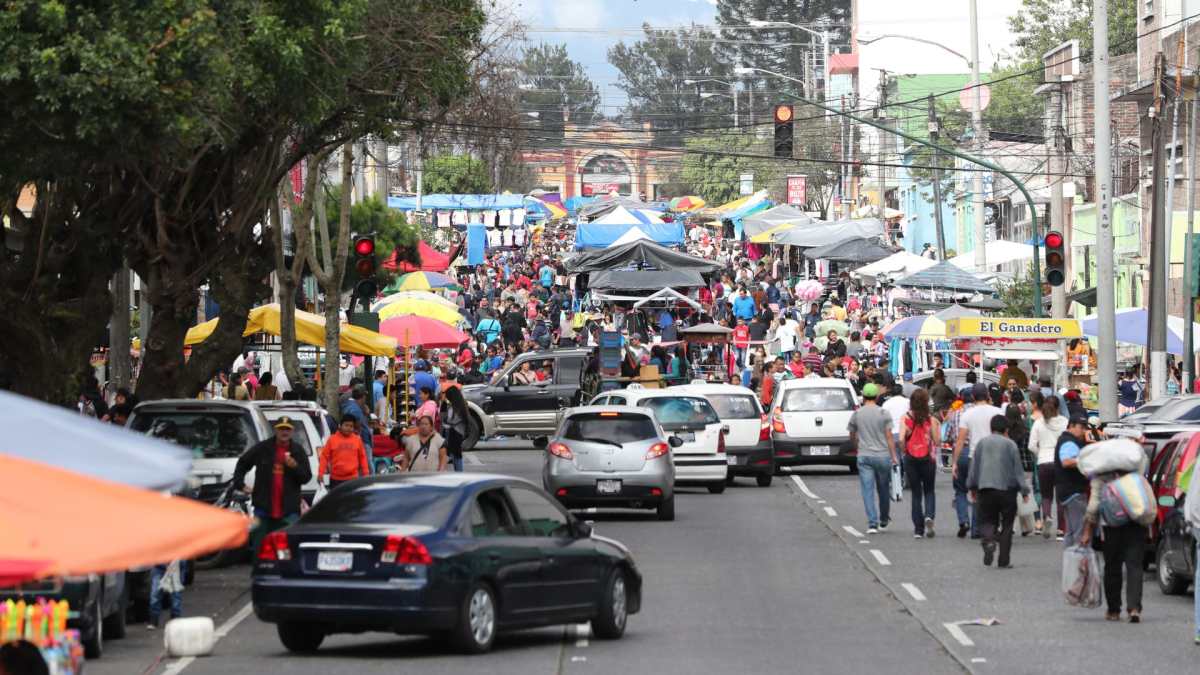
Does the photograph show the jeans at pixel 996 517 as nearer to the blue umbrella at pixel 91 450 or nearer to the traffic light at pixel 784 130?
the blue umbrella at pixel 91 450

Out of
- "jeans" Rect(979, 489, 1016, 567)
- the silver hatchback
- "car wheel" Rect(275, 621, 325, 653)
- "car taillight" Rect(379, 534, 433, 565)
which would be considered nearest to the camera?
"car taillight" Rect(379, 534, 433, 565)

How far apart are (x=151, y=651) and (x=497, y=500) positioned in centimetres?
294

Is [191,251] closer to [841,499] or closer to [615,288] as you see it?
[841,499]

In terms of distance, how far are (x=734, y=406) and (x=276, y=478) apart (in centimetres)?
1479

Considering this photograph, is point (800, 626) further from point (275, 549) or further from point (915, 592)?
point (275, 549)

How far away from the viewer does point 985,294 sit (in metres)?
48.1

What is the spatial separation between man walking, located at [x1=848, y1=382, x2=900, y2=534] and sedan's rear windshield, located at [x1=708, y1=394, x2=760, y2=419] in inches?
302

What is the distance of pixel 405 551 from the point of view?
→ 14.4 metres

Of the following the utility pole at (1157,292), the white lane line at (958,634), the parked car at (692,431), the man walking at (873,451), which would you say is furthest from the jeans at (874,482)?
the utility pole at (1157,292)

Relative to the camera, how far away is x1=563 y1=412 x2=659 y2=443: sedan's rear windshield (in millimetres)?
27031

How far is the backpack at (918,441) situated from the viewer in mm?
24562

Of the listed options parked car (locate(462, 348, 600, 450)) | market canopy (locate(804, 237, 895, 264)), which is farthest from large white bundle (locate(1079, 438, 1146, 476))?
market canopy (locate(804, 237, 895, 264))

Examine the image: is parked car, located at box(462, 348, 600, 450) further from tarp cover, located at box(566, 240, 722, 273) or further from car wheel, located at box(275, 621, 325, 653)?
car wheel, located at box(275, 621, 325, 653)

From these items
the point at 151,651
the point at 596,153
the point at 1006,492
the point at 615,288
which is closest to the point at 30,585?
the point at 151,651
